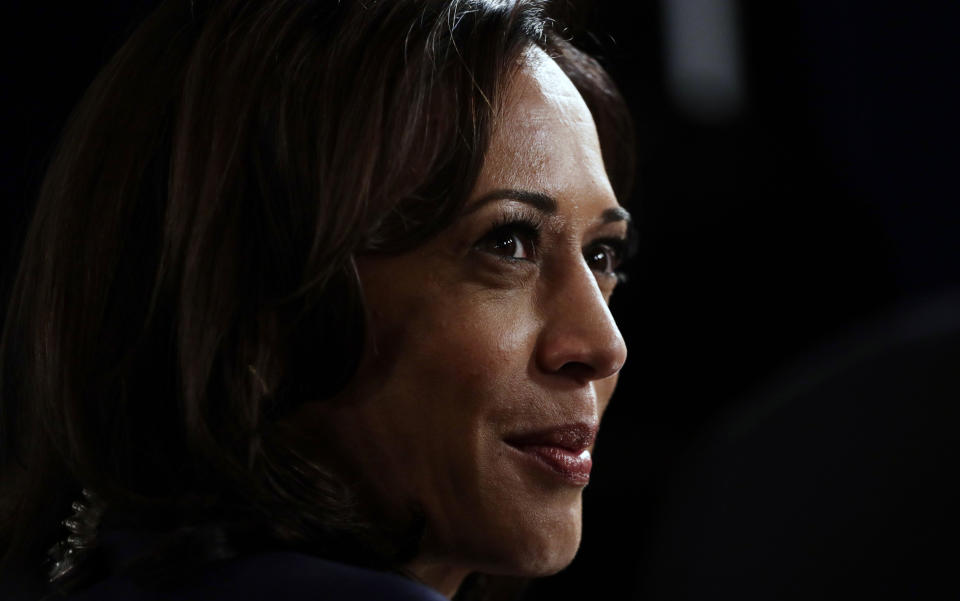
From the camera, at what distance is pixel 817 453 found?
4.45 feet

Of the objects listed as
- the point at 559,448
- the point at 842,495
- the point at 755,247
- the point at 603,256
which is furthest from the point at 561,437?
the point at 755,247

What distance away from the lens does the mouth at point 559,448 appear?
1.11 meters

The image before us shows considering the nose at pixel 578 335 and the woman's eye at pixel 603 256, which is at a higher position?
the woman's eye at pixel 603 256

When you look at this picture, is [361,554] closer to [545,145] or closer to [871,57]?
[545,145]

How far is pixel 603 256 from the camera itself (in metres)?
1.28

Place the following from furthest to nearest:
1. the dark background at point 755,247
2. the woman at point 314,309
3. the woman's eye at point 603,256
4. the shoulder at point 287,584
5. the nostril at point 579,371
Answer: the dark background at point 755,247 → the woman's eye at point 603,256 → the nostril at point 579,371 → the woman at point 314,309 → the shoulder at point 287,584

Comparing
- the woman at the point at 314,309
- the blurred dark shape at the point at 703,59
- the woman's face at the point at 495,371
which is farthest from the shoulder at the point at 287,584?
the blurred dark shape at the point at 703,59

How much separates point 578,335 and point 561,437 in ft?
0.33

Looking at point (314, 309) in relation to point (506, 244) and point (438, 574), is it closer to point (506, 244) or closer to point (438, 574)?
point (506, 244)

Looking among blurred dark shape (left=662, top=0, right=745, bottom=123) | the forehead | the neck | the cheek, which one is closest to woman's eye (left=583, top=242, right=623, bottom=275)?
the forehead

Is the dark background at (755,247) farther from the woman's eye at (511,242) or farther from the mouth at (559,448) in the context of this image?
the woman's eye at (511,242)

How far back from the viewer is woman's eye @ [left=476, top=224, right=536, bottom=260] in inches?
43.7

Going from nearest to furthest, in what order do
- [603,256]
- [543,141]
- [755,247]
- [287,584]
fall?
[287,584], [543,141], [603,256], [755,247]

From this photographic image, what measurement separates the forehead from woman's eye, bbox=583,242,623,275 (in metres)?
0.06
